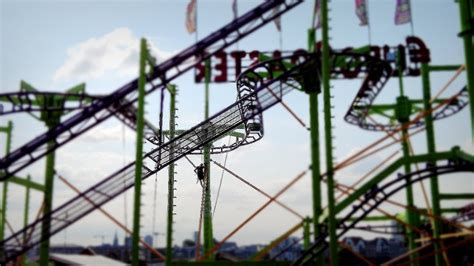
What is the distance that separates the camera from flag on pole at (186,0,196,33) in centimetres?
1681

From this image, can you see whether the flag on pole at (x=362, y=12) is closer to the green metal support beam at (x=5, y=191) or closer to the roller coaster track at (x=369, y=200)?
the roller coaster track at (x=369, y=200)

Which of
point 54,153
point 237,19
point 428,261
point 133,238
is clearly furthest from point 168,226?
point 428,261

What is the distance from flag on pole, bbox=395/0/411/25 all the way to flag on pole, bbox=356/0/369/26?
160 centimetres

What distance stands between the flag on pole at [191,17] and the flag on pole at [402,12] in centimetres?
813

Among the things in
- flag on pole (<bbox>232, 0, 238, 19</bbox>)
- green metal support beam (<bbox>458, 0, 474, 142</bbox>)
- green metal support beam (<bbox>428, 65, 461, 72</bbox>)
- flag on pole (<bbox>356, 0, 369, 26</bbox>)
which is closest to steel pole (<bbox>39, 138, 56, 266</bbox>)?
flag on pole (<bbox>232, 0, 238, 19</bbox>)

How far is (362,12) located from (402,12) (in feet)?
6.17

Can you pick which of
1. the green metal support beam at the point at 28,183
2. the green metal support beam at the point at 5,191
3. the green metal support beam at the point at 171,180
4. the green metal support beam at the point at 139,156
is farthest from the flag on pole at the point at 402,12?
the green metal support beam at the point at 5,191

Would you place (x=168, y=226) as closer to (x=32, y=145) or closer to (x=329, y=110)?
(x=32, y=145)

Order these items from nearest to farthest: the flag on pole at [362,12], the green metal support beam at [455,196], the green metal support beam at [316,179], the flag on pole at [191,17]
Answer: the green metal support beam at [316,179] → the green metal support beam at [455,196] → the flag on pole at [191,17] → the flag on pole at [362,12]

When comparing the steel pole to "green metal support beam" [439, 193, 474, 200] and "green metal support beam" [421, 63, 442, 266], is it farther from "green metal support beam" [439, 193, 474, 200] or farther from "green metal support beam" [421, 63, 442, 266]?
"green metal support beam" [439, 193, 474, 200]

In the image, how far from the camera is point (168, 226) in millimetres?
16281

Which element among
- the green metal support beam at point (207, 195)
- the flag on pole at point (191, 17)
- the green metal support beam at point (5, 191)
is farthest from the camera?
the green metal support beam at point (5, 191)

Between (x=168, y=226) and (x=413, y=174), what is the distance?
27.8 ft

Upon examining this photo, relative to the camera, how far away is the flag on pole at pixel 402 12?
18.2m
